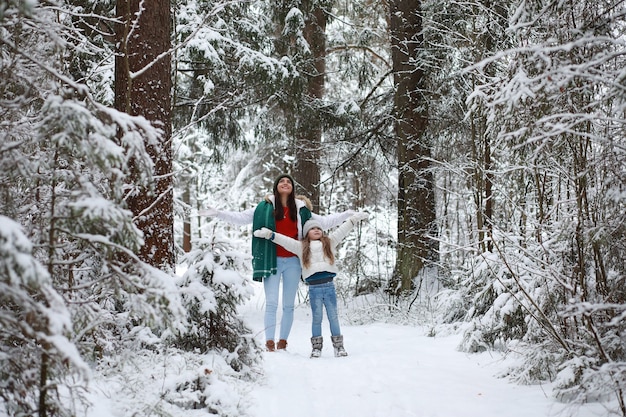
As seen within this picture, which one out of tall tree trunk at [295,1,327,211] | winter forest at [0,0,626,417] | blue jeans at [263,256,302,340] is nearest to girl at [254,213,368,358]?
blue jeans at [263,256,302,340]

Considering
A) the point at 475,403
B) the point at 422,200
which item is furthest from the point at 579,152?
the point at 422,200

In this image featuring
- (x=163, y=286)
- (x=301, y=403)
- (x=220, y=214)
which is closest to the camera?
(x=163, y=286)

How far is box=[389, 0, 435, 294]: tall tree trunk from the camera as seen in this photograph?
8.74 meters

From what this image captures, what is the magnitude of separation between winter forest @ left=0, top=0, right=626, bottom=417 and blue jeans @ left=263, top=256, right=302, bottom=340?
15.6 inches

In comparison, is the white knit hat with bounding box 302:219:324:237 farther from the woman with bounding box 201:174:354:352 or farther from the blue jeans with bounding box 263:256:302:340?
the blue jeans with bounding box 263:256:302:340

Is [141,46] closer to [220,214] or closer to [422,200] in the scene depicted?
[220,214]

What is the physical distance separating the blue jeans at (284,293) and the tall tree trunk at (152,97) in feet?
5.17

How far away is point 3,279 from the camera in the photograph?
1.86m

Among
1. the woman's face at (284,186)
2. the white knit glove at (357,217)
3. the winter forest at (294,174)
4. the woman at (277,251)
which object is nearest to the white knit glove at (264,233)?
the woman at (277,251)

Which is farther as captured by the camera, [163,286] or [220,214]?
[220,214]

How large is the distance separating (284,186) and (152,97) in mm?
1992

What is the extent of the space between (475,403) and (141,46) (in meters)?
3.90

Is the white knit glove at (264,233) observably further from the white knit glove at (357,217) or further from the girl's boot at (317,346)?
the girl's boot at (317,346)

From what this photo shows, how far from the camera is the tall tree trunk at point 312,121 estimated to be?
9367 mm
